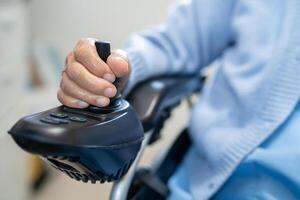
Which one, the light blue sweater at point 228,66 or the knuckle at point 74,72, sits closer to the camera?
the knuckle at point 74,72

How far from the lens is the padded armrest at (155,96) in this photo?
0.46 metres

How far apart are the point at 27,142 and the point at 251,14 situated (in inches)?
15.3

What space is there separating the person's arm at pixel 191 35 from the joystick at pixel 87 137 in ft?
0.90

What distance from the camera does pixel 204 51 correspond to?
0.64 m

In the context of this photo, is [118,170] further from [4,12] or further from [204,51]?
[4,12]

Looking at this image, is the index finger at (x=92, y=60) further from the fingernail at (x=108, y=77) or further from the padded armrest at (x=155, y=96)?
the padded armrest at (x=155, y=96)

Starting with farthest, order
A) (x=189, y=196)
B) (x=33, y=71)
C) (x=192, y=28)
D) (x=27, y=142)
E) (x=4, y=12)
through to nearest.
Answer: (x=33, y=71) → (x=4, y=12) → (x=192, y=28) → (x=189, y=196) → (x=27, y=142)

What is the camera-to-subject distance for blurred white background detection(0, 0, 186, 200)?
2.91 feet

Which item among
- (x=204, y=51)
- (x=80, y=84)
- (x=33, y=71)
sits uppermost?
(x=80, y=84)

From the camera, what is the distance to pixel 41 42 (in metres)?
1.52

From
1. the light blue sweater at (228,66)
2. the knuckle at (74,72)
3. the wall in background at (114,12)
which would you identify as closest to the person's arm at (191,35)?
the light blue sweater at (228,66)

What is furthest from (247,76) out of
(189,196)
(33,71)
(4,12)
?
(33,71)

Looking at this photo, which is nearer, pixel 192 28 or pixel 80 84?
pixel 80 84

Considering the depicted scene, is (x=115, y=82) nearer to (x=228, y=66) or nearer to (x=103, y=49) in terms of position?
(x=103, y=49)
